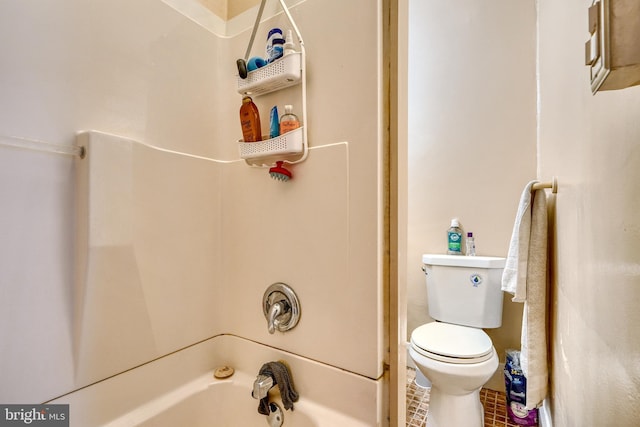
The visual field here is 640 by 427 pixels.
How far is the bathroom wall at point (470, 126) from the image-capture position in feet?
5.94

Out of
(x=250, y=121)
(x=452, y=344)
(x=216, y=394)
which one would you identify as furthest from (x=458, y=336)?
(x=250, y=121)

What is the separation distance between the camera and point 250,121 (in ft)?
3.26

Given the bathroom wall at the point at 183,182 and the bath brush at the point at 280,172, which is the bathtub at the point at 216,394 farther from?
the bath brush at the point at 280,172

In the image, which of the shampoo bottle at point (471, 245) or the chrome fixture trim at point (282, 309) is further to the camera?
the shampoo bottle at point (471, 245)

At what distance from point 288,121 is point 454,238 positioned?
149 cm

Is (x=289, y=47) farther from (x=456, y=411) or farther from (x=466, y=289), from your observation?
(x=456, y=411)

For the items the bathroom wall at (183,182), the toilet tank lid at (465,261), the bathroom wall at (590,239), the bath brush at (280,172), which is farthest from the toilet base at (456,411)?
the bath brush at (280,172)

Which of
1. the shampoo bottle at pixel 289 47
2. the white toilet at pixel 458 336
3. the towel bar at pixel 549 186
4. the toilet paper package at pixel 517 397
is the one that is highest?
the shampoo bottle at pixel 289 47

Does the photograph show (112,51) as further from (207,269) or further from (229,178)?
(207,269)

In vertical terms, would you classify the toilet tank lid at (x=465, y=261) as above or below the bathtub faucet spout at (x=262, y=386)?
above

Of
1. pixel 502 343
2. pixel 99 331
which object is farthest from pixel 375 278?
pixel 502 343

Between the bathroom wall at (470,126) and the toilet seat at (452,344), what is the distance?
436 mm

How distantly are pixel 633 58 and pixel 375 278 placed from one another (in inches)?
25.8

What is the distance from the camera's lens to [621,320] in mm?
541
